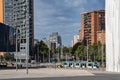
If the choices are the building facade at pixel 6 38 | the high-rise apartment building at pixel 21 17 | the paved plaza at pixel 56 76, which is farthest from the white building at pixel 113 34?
the building facade at pixel 6 38

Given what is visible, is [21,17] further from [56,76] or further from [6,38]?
[56,76]

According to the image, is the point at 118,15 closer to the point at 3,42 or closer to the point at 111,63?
the point at 111,63

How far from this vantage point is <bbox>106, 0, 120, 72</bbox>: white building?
76125 mm

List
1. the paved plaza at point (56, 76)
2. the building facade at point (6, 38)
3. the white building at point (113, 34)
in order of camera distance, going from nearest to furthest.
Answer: the paved plaza at point (56, 76) < the white building at point (113, 34) < the building facade at point (6, 38)

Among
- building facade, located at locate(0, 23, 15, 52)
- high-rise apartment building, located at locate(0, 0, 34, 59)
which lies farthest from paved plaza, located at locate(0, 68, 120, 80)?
building facade, located at locate(0, 23, 15, 52)

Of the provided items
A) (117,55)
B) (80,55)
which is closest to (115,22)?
(117,55)

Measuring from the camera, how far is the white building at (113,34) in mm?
76125

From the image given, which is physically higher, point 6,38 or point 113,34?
point 6,38

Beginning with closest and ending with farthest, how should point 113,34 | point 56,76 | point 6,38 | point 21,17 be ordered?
point 56,76 < point 113,34 < point 21,17 < point 6,38

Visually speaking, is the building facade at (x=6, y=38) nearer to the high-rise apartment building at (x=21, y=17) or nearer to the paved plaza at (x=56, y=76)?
the high-rise apartment building at (x=21, y=17)

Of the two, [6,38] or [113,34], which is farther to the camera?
[6,38]

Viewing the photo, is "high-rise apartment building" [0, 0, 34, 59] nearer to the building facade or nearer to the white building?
the building facade

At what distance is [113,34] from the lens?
79000 mm

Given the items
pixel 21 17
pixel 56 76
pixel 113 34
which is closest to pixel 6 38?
pixel 21 17
